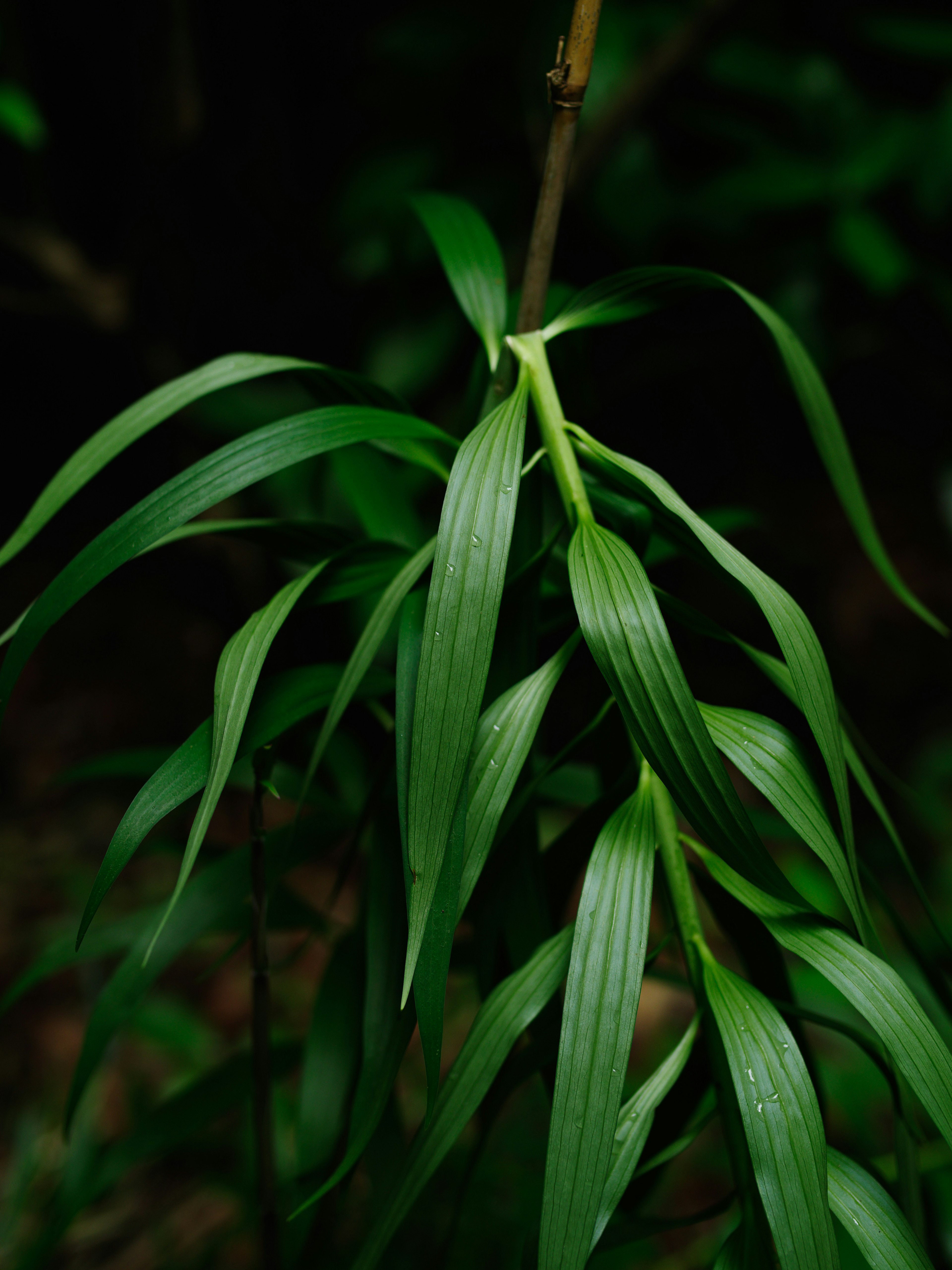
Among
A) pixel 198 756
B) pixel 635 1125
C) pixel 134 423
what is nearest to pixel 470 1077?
pixel 635 1125

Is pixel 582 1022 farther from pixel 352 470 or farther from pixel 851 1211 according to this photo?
pixel 352 470

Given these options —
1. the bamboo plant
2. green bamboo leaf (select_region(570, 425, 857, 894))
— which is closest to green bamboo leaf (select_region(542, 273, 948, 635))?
the bamboo plant

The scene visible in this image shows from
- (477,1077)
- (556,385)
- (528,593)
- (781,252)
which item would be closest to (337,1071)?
(477,1077)

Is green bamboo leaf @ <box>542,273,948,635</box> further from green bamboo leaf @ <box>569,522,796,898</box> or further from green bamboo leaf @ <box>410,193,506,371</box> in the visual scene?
green bamboo leaf @ <box>569,522,796,898</box>

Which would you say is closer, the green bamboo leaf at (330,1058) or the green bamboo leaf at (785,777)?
the green bamboo leaf at (785,777)

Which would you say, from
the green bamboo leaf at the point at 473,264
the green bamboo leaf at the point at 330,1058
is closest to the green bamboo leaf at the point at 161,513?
the green bamboo leaf at the point at 473,264

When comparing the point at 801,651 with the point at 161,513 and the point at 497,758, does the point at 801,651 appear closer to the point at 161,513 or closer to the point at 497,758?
the point at 497,758

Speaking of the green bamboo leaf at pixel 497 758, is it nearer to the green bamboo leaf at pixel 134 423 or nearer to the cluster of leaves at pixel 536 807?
the cluster of leaves at pixel 536 807
